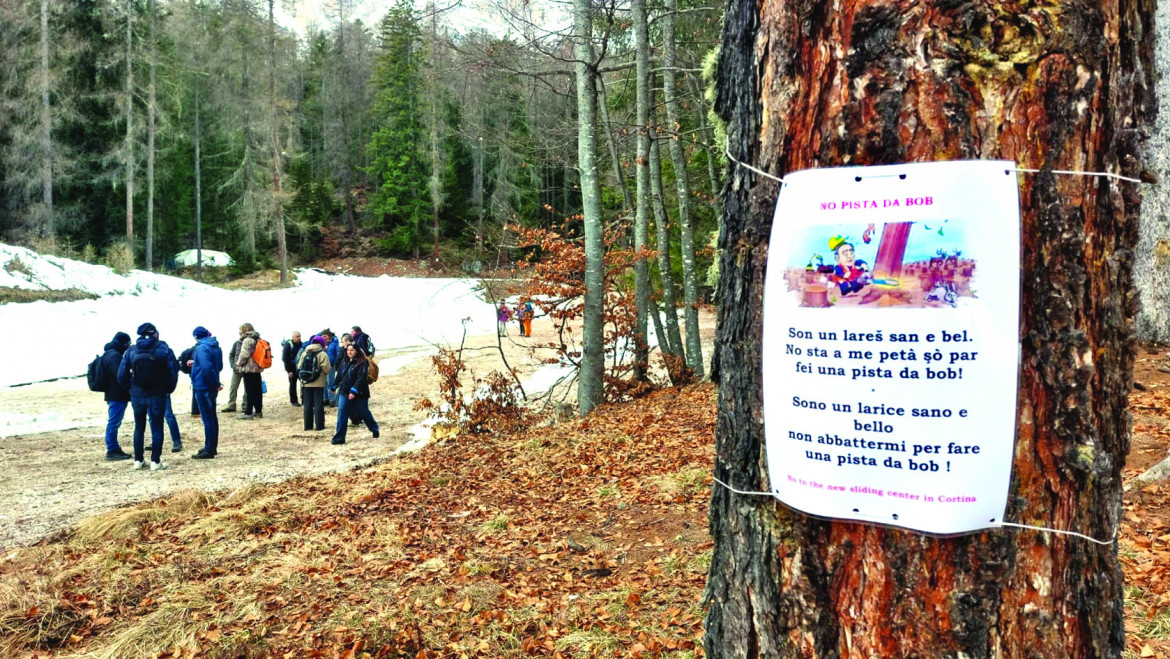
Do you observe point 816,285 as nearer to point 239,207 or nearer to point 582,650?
point 582,650

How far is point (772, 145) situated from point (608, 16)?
10.8m

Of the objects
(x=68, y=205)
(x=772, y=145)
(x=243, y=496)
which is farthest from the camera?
(x=68, y=205)

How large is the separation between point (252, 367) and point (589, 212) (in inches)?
262

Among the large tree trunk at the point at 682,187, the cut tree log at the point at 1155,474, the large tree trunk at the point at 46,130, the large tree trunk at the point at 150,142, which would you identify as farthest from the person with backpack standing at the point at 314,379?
the large tree trunk at the point at 150,142

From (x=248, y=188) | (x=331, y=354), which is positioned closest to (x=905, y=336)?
(x=331, y=354)

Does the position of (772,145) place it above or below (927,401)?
above

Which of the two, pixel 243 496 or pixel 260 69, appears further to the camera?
pixel 260 69

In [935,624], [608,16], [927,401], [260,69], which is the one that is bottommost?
[935,624]

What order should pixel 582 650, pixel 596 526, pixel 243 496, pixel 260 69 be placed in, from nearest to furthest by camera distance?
pixel 582 650, pixel 596 526, pixel 243 496, pixel 260 69

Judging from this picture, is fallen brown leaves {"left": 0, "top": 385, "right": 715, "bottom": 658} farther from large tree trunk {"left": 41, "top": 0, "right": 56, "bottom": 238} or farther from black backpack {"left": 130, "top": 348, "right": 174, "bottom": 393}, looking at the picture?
large tree trunk {"left": 41, "top": 0, "right": 56, "bottom": 238}

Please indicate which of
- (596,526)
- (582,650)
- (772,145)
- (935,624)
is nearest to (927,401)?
(935,624)

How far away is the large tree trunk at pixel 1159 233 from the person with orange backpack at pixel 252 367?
41.4 ft

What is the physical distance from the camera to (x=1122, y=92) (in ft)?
5.63

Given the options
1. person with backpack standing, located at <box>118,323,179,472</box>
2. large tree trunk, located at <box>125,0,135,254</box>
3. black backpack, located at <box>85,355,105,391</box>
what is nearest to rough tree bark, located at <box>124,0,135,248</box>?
large tree trunk, located at <box>125,0,135,254</box>
